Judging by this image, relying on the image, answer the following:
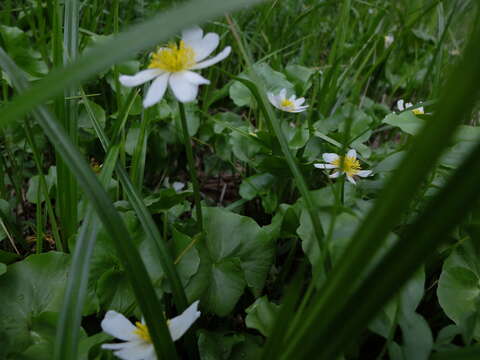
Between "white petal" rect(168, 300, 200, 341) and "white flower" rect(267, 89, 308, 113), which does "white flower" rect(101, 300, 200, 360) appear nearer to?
"white petal" rect(168, 300, 200, 341)

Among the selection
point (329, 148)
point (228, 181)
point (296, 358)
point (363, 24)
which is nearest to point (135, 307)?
point (296, 358)

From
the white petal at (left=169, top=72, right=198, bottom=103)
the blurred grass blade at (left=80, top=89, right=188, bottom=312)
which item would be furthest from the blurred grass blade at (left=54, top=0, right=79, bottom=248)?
the white petal at (left=169, top=72, right=198, bottom=103)

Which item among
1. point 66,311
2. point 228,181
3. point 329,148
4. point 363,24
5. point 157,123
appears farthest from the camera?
point 363,24

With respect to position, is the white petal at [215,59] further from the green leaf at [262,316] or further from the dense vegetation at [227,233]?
the green leaf at [262,316]

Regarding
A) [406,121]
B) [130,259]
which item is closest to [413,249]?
[130,259]

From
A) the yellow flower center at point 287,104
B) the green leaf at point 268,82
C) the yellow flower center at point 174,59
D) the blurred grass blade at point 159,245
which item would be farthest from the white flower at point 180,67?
the green leaf at point 268,82

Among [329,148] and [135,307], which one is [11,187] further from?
[329,148]
